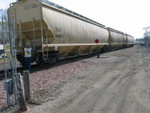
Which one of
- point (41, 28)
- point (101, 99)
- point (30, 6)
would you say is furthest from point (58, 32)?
point (101, 99)

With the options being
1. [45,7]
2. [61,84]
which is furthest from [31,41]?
[61,84]

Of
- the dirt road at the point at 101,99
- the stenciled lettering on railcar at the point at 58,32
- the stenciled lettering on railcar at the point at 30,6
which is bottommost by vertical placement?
the dirt road at the point at 101,99

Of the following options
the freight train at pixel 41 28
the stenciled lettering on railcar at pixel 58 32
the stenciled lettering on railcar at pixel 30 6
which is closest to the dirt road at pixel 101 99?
the freight train at pixel 41 28

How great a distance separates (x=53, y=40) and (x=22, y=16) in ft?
9.01

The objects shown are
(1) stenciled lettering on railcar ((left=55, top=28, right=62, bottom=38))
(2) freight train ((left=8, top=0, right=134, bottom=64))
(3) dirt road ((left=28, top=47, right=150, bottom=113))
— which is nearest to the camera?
(3) dirt road ((left=28, top=47, right=150, bottom=113))

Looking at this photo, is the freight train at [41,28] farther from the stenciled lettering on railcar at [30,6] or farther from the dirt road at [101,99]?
the dirt road at [101,99]

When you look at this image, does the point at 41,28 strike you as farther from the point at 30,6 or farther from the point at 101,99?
the point at 101,99

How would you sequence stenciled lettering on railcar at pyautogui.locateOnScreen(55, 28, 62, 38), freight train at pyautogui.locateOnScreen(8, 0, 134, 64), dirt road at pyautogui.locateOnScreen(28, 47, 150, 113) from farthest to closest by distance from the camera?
1. stenciled lettering on railcar at pyautogui.locateOnScreen(55, 28, 62, 38)
2. freight train at pyautogui.locateOnScreen(8, 0, 134, 64)
3. dirt road at pyautogui.locateOnScreen(28, 47, 150, 113)

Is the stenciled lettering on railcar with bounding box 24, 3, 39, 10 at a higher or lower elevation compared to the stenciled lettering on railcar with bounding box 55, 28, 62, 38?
higher

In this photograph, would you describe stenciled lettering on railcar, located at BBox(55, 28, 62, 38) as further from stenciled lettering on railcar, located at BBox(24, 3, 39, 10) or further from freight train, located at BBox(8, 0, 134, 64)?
stenciled lettering on railcar, located at BBox(24, 3, 39, 10)

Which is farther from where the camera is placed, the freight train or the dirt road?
the freight train

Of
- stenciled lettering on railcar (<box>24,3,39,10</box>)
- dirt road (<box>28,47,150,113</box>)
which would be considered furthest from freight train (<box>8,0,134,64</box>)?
dirt road (<box>28,47,150,113</box>)

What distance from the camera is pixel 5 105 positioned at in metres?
4.78

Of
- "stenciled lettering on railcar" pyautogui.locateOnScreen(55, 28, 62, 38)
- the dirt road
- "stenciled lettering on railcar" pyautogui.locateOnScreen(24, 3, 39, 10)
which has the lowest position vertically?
the dirt road
